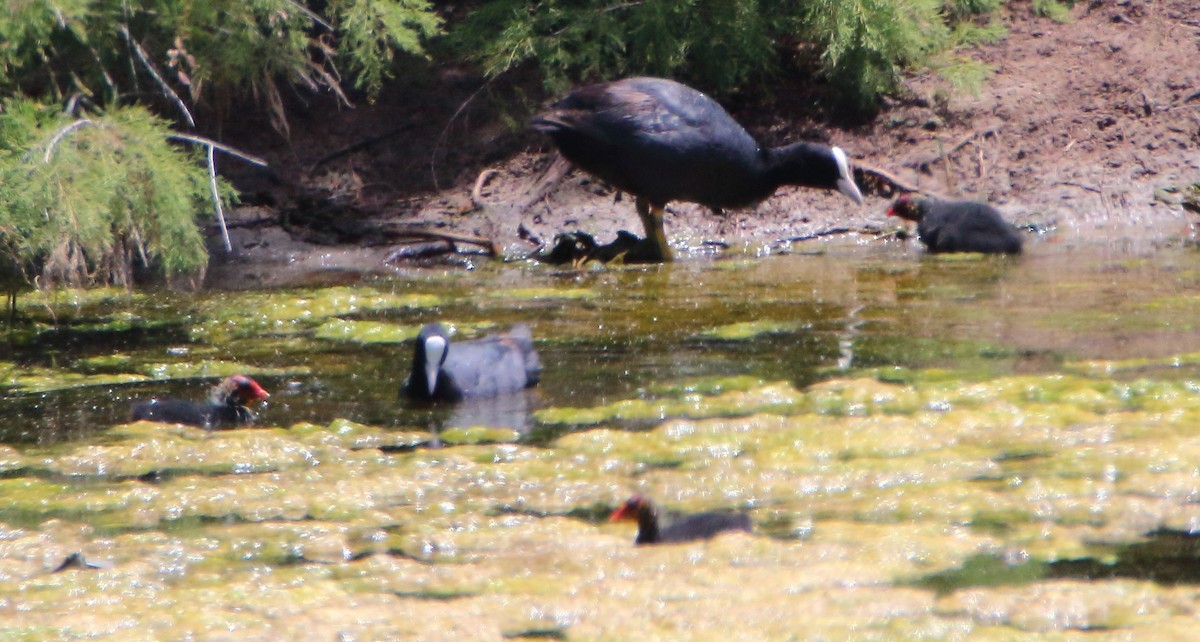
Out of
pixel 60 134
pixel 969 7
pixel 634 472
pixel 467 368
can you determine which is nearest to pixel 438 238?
pixel 60 134

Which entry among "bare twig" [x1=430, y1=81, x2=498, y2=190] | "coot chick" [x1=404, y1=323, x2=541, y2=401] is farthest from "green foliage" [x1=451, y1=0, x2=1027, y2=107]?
"coot chick" [x1=404, y1=323, x2=541, y2=401]

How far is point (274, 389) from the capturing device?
249 inches

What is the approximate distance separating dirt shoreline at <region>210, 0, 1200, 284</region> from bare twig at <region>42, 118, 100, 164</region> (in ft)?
10.3

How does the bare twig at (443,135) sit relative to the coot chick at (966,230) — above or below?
above

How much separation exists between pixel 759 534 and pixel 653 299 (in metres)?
4.13

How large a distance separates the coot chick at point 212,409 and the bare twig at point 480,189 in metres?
5.20

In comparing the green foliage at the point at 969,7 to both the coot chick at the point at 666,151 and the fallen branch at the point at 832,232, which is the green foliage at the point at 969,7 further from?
the coot chick at the point at 666,151

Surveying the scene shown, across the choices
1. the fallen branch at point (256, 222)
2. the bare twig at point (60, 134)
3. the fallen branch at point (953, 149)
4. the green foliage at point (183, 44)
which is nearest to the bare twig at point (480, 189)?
the green foliage at point (183, 44)

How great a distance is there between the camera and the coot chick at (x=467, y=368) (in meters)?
6.00

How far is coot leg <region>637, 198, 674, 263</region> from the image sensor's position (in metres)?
9.97

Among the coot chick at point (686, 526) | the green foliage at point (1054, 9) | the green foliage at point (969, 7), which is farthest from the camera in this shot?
the green foliage at point (1054, 9)

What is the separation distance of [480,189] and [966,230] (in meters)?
3.44

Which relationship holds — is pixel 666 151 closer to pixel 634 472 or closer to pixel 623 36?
pixel 623 36

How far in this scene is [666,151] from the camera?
9.85 m
